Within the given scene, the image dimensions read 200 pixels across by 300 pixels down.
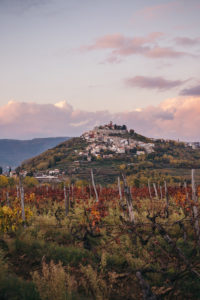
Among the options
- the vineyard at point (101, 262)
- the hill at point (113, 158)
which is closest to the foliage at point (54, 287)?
the vineyard at point (101, 262)

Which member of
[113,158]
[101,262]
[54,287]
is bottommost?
[101,262]

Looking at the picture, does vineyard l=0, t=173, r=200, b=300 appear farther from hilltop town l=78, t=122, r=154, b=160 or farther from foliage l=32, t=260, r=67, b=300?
hilltop town l=78, t=122, r=154, b=160

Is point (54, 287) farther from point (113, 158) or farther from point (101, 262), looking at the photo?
point (113, 158)

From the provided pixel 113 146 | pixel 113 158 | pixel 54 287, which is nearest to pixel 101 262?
pixel 54 287

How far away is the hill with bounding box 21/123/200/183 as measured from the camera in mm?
88688

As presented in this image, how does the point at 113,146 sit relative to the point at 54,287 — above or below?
above

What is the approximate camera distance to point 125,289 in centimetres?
592

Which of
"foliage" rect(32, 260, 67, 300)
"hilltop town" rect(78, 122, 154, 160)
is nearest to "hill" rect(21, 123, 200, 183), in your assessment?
"hilltop town" rect(78, 122, 154, 160)

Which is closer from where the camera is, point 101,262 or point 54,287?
point 54,287

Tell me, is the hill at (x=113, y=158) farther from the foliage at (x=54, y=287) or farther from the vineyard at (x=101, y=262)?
the foliage at (x=54, y=287)

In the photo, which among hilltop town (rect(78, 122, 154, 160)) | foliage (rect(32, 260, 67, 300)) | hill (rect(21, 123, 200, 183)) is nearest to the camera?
foliage (rect(32, 260, 67, 300))

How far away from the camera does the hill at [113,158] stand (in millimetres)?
88688

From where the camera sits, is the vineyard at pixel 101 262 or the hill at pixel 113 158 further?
the hill at pixel 113 158

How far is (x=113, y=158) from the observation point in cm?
11975
